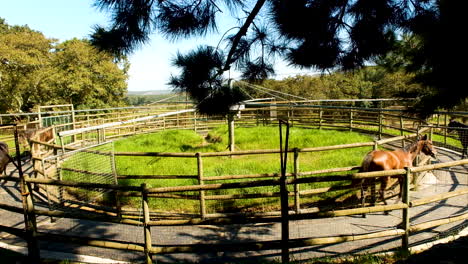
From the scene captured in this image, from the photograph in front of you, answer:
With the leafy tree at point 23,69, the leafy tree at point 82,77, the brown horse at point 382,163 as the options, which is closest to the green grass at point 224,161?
the brown horse at point 382,163

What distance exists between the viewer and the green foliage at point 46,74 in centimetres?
A: 2130

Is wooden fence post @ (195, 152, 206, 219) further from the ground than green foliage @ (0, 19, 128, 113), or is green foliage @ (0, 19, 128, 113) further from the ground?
green foliage @ (0, 19, 128, 113)

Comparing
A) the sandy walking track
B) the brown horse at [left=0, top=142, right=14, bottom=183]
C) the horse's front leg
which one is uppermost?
the brown horse at [left=0, top=142, right=14, bottom=183]

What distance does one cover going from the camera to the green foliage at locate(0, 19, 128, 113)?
21297mm

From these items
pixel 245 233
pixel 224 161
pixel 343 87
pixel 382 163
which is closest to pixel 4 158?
pixel 224 161

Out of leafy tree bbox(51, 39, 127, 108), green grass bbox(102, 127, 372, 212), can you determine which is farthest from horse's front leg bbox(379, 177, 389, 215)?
leafy tree bbox(51, 39, 127, 108)

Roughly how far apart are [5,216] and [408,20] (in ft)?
20.9

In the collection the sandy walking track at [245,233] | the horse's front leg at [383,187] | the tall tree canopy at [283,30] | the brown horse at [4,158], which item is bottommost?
the sandy walking track at [245,233]

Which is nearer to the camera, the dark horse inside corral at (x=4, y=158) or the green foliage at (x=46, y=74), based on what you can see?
the dark horse inside corral at (x=4, y=158)

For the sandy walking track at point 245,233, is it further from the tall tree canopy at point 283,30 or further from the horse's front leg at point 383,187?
Result: the tall tree canopy at point 283,30

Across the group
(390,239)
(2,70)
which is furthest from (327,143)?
(2,70)

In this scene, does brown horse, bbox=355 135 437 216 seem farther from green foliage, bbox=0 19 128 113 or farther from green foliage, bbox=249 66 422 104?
green foliage, bbox=0 19 128 113

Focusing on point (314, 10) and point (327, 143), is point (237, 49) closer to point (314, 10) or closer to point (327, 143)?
point (314, 10)

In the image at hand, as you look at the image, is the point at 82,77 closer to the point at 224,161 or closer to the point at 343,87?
the point at 224,161
